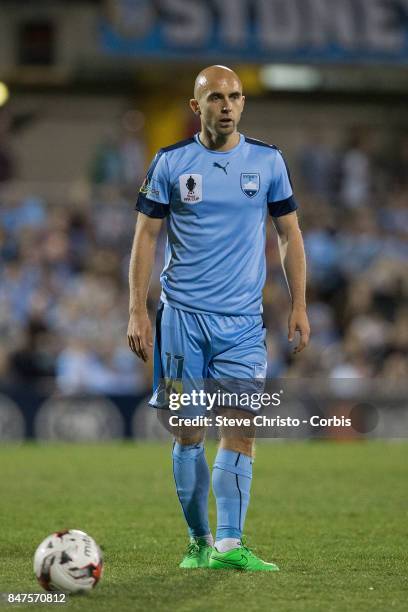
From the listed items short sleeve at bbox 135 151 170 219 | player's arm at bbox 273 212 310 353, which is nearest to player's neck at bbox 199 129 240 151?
short sleeve at bbox 135 151 170 219

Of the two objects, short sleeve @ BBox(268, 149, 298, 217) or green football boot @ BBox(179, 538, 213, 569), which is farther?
short sleeve @ BBox(268, 149, 298, 217)

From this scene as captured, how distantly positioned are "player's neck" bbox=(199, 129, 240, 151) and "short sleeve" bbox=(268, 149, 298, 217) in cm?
23

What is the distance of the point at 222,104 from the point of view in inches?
245

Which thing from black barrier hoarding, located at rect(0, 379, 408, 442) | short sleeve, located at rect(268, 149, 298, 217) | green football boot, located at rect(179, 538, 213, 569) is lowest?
black barrier hoarding, located at rect(0, 379, 408, 442)

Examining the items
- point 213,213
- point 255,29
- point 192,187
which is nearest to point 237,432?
point 213,213

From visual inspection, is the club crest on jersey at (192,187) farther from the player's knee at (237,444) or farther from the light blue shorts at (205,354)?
the player's knee at (237,444)

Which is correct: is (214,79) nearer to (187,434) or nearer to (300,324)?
(300,324)

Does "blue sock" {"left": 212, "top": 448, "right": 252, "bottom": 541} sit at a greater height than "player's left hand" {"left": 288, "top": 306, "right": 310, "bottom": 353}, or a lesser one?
lesser

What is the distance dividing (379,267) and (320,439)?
11.2 ft

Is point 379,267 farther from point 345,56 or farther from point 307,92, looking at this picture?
point 307,92

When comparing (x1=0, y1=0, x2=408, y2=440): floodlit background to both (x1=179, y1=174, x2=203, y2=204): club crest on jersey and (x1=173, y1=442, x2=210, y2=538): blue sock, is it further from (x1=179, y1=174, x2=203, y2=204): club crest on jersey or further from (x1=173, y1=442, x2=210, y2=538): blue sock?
(x1=179, y1=174, x2=203, y2=204): club crest on jersey

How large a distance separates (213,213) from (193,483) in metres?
1.29

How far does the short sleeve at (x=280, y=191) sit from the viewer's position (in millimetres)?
6402

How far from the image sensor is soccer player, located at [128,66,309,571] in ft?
20.6
